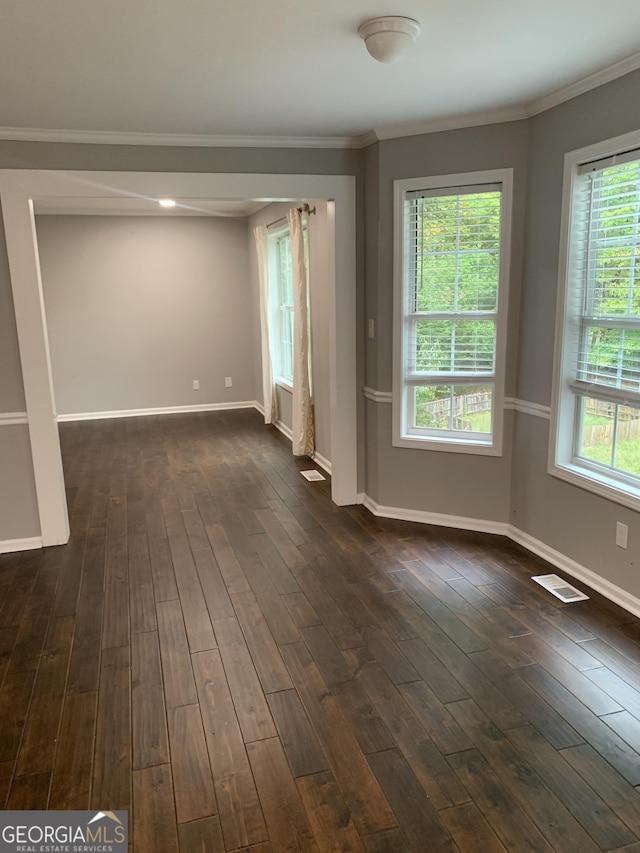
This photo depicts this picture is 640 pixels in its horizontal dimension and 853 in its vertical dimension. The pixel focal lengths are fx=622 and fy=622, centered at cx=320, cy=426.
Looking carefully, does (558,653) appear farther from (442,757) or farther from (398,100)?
(398,100)

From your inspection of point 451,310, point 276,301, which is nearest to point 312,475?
point 451,310

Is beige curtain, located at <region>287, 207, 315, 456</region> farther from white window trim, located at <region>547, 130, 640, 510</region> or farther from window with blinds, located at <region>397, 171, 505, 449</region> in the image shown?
white window trim, located at <region>547, 130, 640, 510</region>

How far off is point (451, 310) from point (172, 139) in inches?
77.5

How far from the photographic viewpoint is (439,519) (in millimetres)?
4109

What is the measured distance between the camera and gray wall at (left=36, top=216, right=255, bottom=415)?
24.2ft

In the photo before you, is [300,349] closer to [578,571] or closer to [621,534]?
[578,571]

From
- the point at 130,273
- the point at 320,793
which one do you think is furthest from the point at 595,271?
the point at 130,273

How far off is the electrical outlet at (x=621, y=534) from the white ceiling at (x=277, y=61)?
2043mm

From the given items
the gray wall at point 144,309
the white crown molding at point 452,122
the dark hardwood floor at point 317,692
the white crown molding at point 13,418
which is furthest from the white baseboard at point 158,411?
the white crown molding at point 452,122

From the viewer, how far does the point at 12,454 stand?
12.4 feet

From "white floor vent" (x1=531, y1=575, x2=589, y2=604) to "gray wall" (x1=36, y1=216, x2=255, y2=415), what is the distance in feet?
18.1

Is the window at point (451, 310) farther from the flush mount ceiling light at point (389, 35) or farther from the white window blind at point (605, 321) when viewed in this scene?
the flush mount ceiling light at point (389, 35)

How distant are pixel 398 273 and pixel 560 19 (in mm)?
1793

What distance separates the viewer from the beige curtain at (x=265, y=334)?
683cm
